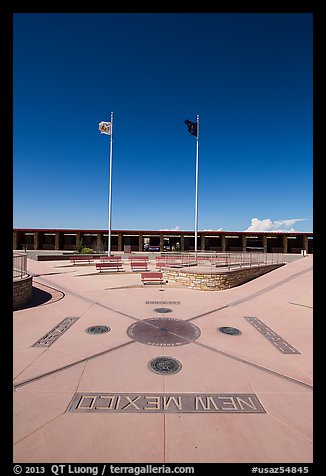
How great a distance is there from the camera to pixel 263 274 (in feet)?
54.4

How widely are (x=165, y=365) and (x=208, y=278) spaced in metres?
8.04

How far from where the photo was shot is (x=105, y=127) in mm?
22781

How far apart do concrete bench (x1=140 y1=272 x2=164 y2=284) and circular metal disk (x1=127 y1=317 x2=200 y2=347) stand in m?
5.92

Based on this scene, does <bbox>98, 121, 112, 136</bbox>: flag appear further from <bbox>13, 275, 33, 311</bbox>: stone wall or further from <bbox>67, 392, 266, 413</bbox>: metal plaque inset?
<bbox>67, 392, 266, 413</bbox>: metal plaque inset

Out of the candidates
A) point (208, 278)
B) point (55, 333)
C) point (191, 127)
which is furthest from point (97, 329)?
point (191, 127)

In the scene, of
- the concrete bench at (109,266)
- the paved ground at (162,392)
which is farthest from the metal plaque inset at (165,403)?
the concrete bench at (109,266)

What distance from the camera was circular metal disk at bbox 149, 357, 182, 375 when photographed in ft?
14.7

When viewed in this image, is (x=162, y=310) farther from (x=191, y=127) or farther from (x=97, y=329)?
(x=191, y=127)
